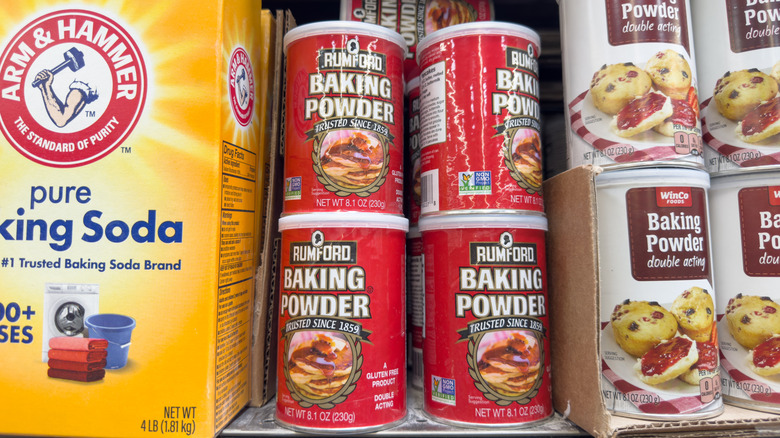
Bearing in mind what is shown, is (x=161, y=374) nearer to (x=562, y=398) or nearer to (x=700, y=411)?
(x=562, y=398)

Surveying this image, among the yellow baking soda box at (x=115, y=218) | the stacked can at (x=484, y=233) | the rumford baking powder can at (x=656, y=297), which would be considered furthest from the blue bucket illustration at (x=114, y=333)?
the rumford baking powder can at (x=656, y=297)

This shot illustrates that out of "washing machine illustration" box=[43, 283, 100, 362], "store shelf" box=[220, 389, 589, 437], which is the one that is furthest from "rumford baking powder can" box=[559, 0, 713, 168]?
"washing machine illustration" box=[43, 283, 100, 362]

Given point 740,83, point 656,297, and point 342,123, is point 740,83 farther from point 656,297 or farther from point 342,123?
point 342,123

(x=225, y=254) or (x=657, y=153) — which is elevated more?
(x=657, y=153)

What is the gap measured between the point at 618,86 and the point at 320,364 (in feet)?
2.80

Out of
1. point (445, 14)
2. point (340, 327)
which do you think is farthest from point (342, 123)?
point (445, 14)

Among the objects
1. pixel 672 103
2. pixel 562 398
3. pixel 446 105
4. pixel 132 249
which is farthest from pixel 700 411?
pixel 132 249

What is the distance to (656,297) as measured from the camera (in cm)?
97

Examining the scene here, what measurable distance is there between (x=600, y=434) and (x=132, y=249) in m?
0.94

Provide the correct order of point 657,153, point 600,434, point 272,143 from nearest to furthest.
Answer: point 600,434
point 657,153
point 272,143

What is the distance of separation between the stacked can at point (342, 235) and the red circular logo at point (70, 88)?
328 mm

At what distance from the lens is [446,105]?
3.55ft

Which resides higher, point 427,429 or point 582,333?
point 582,333

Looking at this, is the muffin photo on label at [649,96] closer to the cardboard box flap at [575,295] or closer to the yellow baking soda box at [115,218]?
the cardboard box flap at [575,295]
